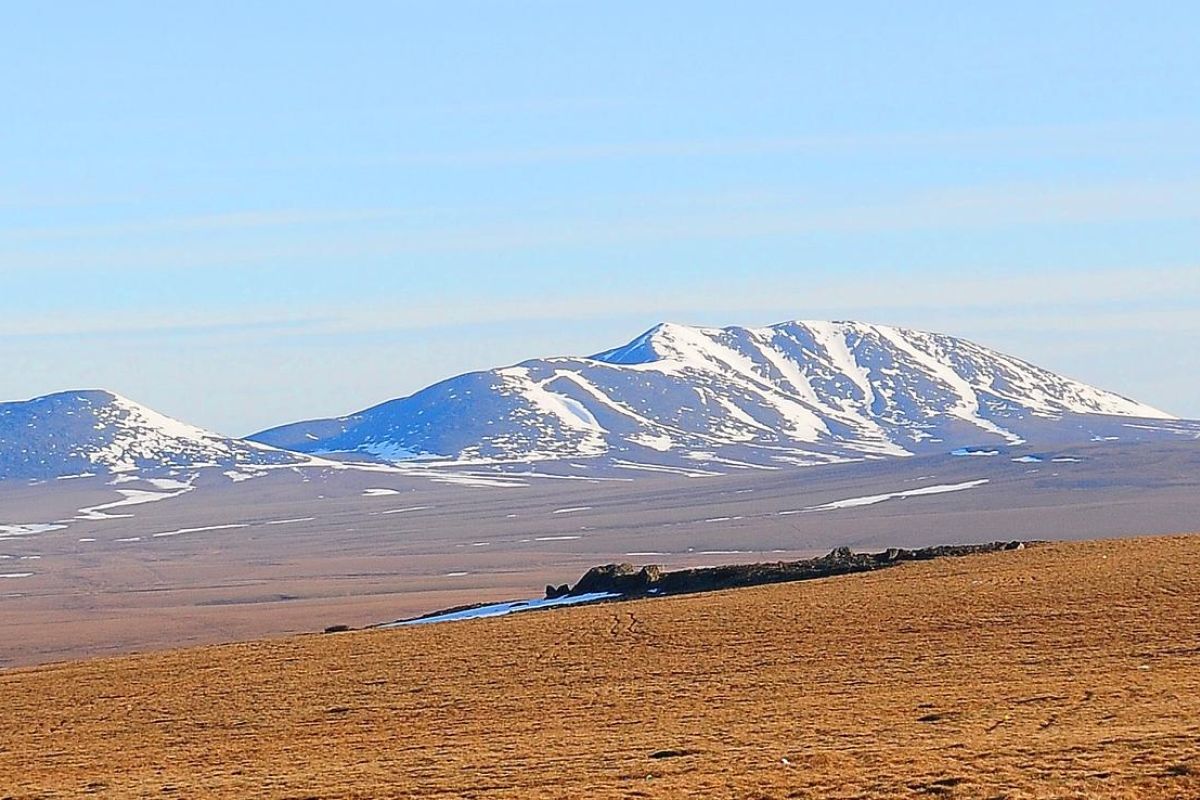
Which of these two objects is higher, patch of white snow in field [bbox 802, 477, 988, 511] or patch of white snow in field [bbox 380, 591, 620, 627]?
patch of white snow in field [bbox 802, 477, 988, 511]

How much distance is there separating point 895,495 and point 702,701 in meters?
136

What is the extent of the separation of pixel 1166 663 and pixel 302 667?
18.7 meters

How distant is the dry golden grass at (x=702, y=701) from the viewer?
1881 centimetres

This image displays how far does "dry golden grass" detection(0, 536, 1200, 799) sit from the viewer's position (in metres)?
18.8

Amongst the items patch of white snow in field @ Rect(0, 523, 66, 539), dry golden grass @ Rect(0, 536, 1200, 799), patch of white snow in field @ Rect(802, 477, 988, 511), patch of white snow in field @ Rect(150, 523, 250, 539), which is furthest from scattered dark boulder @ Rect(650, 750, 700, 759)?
patch of white snow in field @ Rect(0, 523, 66, 539)

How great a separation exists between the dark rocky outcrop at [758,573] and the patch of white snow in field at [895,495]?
96.4 m

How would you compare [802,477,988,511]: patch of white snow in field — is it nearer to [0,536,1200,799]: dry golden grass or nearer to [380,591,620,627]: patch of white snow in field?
[380,591,620,627]: patch of white snow in field

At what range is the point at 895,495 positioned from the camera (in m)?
160

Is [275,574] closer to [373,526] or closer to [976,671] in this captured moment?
[373,526]

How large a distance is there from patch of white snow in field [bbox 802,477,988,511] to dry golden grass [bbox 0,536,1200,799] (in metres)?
106

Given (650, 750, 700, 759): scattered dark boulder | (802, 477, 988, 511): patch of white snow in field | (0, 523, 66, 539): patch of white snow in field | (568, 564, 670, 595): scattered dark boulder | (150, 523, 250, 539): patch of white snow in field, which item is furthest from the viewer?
(0, 523, 66, 539): patch of white snow in field

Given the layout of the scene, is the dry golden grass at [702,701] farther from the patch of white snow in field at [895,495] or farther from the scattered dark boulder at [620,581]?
the patch of white snow in field at [895,495]

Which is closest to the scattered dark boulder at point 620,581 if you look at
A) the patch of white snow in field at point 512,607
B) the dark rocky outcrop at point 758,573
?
the dark rocky outcrop at point 758,573

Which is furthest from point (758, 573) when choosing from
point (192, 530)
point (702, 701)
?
point (192, 530)
